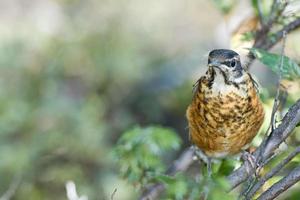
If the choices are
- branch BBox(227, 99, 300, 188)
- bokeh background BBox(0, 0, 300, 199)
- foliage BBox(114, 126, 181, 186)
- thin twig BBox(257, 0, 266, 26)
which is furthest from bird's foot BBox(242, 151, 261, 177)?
bokeh background BBox(0, 0, 300, 199)

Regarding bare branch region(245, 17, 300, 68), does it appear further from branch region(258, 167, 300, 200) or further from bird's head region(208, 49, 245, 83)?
branch region(258, 167, 300, 200)

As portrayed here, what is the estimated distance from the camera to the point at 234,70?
3.66 meters

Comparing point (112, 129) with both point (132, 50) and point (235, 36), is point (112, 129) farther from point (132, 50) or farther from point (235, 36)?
point (235, 36)

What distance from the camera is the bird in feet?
12.3

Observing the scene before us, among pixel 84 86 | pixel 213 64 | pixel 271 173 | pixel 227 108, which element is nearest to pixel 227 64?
pixel 213 64

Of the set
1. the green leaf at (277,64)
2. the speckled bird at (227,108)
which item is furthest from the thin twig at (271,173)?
the speckled bird at (227,108)

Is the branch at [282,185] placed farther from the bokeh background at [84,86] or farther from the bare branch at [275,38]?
the bokeh background at [84,86]

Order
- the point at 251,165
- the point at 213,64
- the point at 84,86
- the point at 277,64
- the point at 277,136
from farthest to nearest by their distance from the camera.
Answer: the point at 84,86
the point at 213,64
the point at 277,64
the point at 251,165
the point at 277,136

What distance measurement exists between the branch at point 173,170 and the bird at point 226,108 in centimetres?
25

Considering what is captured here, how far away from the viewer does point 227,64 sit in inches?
140

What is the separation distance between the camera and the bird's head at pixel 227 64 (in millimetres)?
3500

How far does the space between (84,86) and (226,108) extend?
277 cm

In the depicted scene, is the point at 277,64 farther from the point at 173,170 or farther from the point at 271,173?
the point at 173,170

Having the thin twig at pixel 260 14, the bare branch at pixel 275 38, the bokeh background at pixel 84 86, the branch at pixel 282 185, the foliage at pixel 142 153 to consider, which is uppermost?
the thin twig at pixel 260 14
